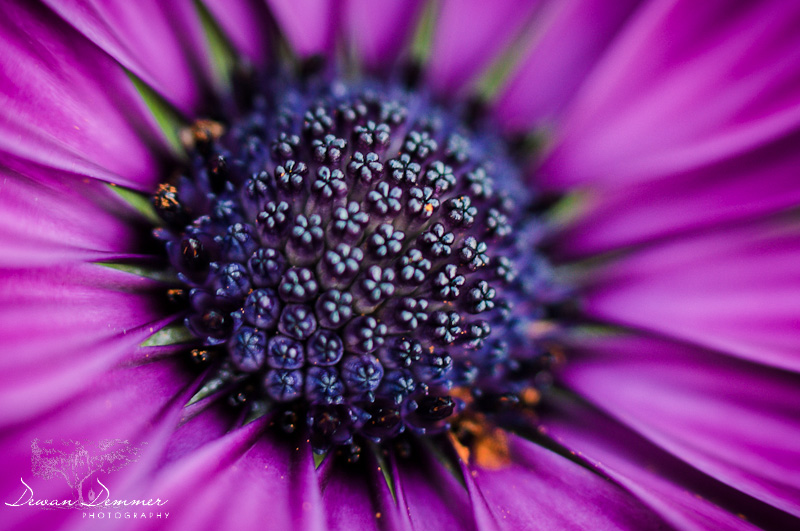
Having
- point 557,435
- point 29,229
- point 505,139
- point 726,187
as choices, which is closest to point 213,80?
point 29,229

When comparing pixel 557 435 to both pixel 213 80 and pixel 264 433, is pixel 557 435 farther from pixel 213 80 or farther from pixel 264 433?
pixel 213 80

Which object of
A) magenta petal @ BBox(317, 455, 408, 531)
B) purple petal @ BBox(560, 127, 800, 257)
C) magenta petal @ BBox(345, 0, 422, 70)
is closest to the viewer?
magenta petal @ BBox(317, 455, 408, 531)

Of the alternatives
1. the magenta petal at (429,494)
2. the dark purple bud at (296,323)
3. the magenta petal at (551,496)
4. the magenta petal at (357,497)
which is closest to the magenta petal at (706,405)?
the magenta petal at (551,496)

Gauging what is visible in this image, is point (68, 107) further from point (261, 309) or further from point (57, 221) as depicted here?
point (261, 309)

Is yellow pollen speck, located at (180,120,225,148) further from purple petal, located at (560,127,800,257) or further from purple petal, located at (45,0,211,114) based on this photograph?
purple petal, located at (560,127,800,257)

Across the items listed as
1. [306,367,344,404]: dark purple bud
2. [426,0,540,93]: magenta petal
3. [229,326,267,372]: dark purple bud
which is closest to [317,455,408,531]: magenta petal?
[306,367,344,404]: dark purple bud

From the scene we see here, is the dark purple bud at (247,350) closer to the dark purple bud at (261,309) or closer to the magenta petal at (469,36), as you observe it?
the dark purple bud at (261,309)
